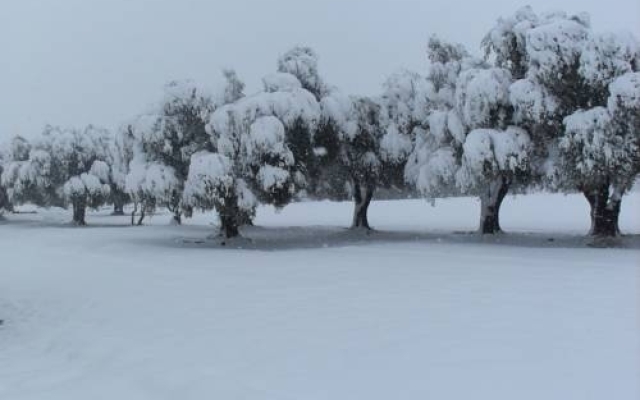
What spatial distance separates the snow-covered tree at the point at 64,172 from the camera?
1423 inches

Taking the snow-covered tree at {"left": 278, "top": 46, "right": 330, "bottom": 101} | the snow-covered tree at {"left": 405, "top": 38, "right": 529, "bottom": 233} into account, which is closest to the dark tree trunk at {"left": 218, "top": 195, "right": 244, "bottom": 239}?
the snow-covered tree at {"left": 278, "top": 46, "right": 330, "bottom": 101}

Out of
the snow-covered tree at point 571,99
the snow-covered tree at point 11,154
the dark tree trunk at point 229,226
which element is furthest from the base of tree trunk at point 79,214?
the snow-covered tree at point 571,99

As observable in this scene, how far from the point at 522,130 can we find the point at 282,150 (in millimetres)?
8123

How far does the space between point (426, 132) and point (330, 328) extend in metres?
17.2

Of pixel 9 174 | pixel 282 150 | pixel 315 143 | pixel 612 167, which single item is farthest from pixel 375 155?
pixel 9 174

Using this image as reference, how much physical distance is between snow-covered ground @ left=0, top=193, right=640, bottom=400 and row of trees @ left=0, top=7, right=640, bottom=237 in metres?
3.94

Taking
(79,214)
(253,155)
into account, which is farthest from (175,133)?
(79,214)

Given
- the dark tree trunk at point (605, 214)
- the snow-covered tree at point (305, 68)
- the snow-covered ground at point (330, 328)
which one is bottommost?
the snow-covered ground at point (330, 328)

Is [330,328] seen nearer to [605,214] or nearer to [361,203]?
[605,214]

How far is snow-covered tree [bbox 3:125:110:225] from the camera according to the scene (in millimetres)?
36156

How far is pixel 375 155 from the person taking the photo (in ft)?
79.5

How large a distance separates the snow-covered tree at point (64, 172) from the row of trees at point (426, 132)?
35.6 feet

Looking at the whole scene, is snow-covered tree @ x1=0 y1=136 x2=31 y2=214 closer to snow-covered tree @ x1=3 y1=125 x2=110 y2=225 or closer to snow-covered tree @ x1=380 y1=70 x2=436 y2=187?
snow-covered tree @ x1=3 y1=125 x2=110 y2=225

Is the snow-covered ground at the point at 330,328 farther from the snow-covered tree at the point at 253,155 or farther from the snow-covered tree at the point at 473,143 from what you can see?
the snow-covered tree at the point at 253,155
